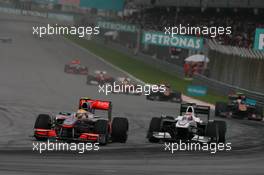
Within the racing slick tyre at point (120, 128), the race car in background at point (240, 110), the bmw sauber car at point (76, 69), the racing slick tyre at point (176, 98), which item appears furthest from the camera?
the bmw sauber car at point (76, 69)

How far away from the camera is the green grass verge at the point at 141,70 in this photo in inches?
1603

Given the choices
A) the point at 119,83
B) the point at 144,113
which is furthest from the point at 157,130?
the point at 119,83

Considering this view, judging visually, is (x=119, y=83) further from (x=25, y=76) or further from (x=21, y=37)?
(x=21, y=37)

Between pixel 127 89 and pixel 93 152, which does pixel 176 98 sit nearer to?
pixel 127 89

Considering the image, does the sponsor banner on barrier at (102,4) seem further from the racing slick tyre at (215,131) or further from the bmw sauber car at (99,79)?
the racing slick tyre at (215,131)

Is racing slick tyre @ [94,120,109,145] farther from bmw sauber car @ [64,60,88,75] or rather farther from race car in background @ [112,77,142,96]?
bmw sauber car @ [64,60,88,75]

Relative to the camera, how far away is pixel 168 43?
5103cm

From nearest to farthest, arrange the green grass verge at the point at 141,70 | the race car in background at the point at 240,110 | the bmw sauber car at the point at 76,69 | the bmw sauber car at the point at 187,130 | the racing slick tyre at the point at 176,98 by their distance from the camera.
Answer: the bmw sauber car at the point at 187,130 < the race car in background at the point at 240,110 < the racing slick tyre at the point at 176,98 < the green grass verge at the point at 141,70 < the bmw sauber car at the point at 76,69

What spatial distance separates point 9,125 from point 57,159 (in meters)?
6.11

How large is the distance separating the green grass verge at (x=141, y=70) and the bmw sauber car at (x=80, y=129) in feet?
53.9

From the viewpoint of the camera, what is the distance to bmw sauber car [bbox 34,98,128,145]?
18.8 m

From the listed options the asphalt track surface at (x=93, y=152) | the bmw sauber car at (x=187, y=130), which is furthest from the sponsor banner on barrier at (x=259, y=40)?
the bmw sauber car at (x=187, y=130)

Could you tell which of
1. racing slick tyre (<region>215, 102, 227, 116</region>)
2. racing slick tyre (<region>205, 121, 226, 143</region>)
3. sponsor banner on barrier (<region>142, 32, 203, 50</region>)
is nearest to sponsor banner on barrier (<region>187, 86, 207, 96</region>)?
racing slick tyre (<region>215, 102, 227, 116</region>)

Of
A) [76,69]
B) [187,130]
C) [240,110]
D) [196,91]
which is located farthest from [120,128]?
[76,69]
